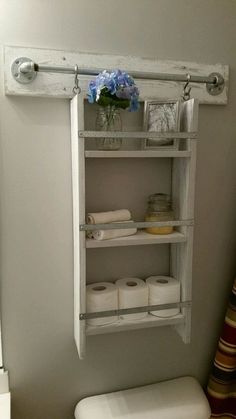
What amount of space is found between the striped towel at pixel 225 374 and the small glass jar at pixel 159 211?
0.38 metres

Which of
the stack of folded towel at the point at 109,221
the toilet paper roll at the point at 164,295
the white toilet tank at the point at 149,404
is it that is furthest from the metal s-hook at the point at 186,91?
the white toilet tank at the point at 149,404

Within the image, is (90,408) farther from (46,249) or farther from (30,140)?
(30,140)

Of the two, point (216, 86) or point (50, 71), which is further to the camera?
point (216, 86)

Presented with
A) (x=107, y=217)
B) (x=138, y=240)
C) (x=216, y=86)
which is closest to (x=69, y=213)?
(x=107, y=217)

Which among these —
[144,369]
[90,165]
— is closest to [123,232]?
[90,165]

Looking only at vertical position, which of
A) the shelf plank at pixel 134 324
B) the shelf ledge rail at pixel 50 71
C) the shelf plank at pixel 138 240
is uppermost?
the shelf ledge rail at pixel 50 71

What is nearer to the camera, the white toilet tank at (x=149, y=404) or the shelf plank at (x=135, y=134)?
the shelf plank at (x=135, y=134)

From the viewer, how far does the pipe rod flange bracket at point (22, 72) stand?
98cm

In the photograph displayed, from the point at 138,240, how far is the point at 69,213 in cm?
26

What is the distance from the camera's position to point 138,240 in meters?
1.01

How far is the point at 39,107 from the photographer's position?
1037mm

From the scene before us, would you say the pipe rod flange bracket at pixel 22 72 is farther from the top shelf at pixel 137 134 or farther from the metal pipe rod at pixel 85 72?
the top shelf at pixel 137 134

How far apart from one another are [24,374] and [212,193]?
940 millimetres

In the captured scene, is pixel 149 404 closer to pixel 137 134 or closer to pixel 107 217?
pixel 107 217
